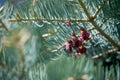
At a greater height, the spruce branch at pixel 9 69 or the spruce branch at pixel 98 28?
the spruce branch at pixel 9 69

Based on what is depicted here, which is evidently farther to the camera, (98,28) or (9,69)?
(98,28)

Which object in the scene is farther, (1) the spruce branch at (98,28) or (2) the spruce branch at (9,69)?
(1) the spruce branch at (98,28)

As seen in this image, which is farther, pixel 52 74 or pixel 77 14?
pixel 77 14

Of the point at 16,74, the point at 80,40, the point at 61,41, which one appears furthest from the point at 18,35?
the point at 61,41

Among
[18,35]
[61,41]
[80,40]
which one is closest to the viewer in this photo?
[18,35]

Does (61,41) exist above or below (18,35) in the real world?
below

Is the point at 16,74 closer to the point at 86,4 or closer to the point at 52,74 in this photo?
the point at 52,74

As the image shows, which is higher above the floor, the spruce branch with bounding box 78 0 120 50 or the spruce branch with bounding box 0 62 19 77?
the spruce branch with bounding box 0 62 19 77

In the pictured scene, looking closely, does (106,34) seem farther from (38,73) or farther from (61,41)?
(38,73)

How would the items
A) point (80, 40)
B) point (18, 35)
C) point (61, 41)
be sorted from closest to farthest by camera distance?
1. point (18, 35)
2. point (80, 40)
3. point (61, 41)

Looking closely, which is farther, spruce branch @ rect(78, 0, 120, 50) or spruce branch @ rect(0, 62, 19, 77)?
spruce branch @ rect(78, 0, 120, 50)
